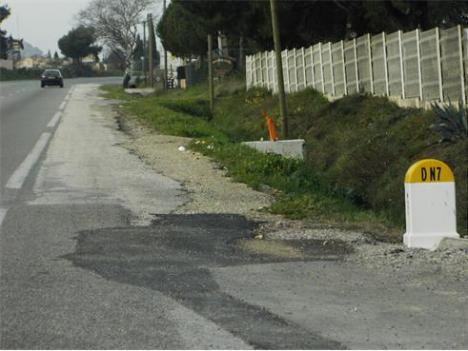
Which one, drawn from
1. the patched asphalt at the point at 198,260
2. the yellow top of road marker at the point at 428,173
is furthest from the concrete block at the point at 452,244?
the patched asphalt at the point at 198,260

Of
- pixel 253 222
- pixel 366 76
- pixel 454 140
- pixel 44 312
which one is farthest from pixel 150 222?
→ pixel 366 76

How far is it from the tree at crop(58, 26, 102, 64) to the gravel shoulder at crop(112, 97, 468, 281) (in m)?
127

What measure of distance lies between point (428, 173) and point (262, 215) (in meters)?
2.64

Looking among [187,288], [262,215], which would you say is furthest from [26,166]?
[187,288]

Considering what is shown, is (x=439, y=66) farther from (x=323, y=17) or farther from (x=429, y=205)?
(x=323, y=17)

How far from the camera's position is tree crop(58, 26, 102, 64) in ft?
483

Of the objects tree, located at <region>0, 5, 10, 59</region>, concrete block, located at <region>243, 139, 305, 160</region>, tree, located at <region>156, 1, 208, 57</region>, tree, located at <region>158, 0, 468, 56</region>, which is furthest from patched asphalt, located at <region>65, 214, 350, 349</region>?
tree, located at <region>0, 5, 10, 59</region>

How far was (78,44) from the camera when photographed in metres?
150

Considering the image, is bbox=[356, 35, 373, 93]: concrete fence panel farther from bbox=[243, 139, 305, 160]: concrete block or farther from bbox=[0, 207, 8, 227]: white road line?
bbox=[0, 207, 8, 227]: white road line

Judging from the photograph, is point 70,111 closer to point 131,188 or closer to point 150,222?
point 131,188

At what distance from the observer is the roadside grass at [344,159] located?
1333 cm

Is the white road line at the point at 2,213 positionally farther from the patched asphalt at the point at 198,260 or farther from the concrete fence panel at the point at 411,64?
the concrete fence panel at the point at 411,64

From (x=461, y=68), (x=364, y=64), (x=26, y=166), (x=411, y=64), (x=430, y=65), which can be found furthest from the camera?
(x=364, y=64)

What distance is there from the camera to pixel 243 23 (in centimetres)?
3859
